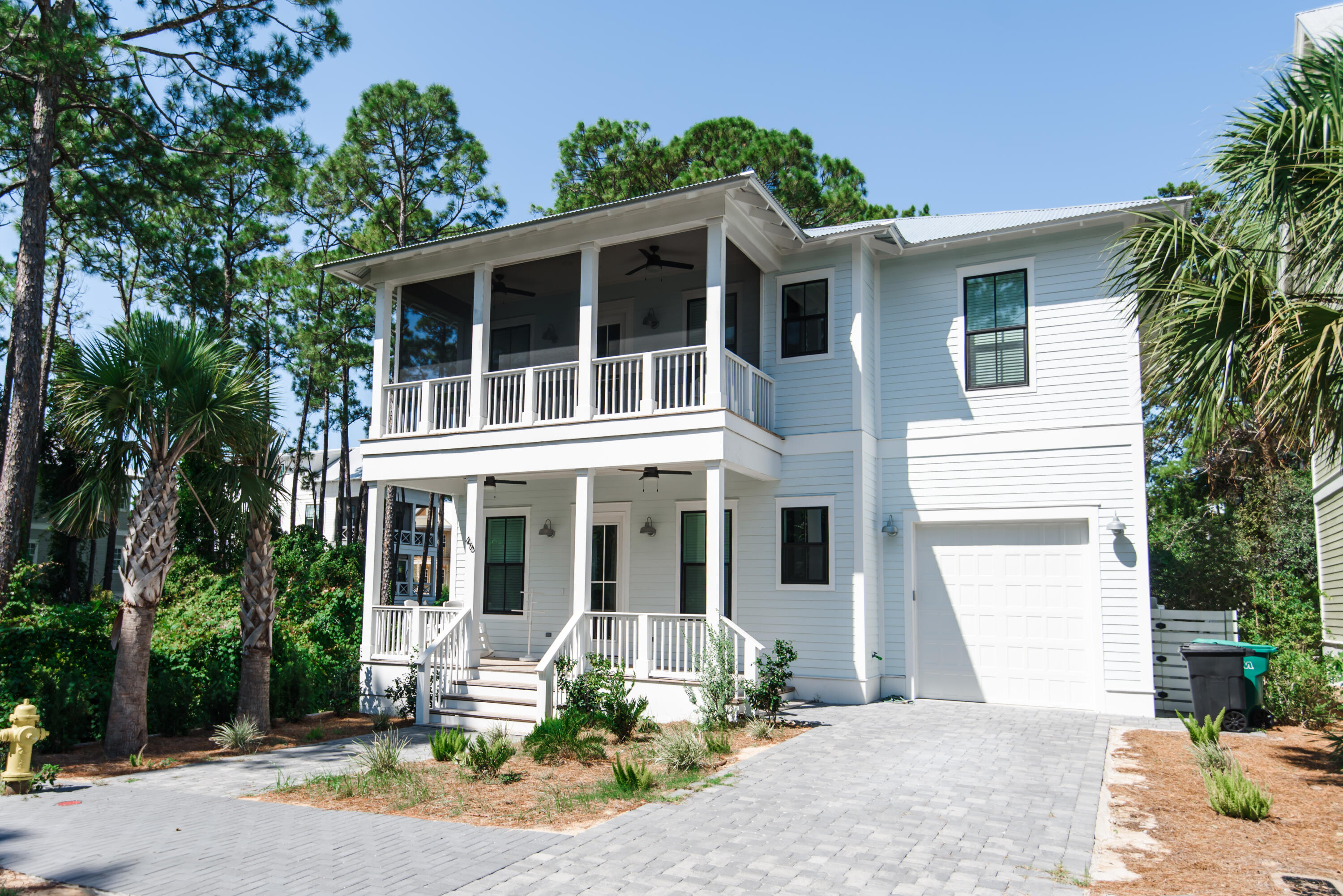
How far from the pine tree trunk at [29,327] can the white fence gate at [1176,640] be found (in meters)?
15.3

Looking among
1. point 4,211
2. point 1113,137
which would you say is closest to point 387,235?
point 4,211

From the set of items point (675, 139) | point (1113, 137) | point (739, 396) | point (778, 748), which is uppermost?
point (675, 139)

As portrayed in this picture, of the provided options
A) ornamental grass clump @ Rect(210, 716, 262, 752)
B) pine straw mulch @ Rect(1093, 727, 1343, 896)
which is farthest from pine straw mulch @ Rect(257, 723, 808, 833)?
pine straw mulch @ Rect(1093, 727, 1343, 896)

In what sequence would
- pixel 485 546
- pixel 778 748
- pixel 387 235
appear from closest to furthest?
1. pixel 778 748
2. pixel 485 546
3. pixel 387 235

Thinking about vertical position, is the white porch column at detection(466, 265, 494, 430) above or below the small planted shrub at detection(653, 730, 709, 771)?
above

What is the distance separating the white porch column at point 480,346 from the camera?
12875 mm

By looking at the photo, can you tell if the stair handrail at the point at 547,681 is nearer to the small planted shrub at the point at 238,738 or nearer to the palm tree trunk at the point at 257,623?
the small planted shrub at the point at 238,738

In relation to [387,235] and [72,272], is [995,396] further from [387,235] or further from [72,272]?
[72,272]

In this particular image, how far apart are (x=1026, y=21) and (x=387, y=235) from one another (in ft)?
61.2

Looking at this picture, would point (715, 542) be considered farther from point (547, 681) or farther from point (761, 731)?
point (547, 681)

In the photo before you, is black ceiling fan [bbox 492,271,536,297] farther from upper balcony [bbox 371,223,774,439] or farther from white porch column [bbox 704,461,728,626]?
white porch column [bbox 704,461,728,626]

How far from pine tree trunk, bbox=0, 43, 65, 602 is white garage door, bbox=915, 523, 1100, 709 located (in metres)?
12.5

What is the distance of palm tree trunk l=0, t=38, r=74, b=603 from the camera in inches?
449

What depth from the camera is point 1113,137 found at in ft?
35.9
